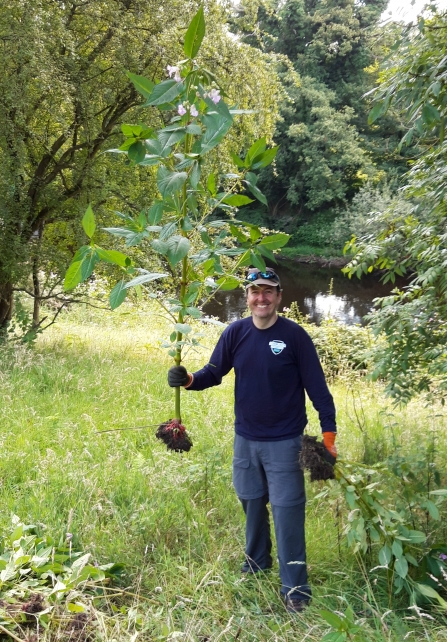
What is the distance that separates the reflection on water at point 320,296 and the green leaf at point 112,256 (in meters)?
14.5

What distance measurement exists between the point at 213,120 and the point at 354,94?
35703 mm

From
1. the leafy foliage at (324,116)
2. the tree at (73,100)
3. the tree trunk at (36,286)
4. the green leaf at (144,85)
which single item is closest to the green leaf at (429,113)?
the green leaf at (144,85)

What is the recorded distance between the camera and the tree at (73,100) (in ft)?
20.0

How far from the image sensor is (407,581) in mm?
2287

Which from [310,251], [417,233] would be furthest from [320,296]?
[417,233]

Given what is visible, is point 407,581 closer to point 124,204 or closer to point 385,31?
point 385,31

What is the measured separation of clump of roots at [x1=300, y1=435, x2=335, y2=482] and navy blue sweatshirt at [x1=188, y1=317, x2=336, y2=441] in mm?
160

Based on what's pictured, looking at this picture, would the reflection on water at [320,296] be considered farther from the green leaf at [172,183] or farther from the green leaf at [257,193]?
the green leaf at [172,183]

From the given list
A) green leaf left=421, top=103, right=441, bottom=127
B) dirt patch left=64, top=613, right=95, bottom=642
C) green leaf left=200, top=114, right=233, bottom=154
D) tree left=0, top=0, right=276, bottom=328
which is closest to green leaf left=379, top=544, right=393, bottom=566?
dirt patch left=64, top=613, right=95, bottom=642

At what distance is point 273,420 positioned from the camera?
9.05 feet

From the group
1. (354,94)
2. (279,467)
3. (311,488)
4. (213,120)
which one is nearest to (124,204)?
(311,488)

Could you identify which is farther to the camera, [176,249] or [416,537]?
[416,537]

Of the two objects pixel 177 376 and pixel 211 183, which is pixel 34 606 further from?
pixel 211 183

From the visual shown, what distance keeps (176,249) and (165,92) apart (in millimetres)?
477
